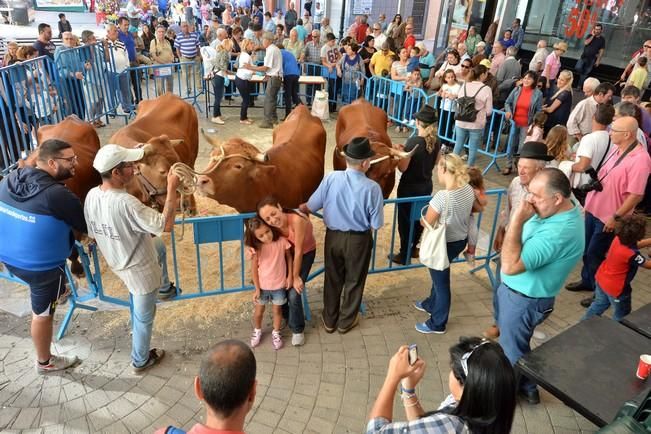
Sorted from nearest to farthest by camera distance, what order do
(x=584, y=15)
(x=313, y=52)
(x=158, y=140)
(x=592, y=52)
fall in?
(x=158, y=140) < (x=313, y=52) < (x=592, y=52) < (x=584, y=15)

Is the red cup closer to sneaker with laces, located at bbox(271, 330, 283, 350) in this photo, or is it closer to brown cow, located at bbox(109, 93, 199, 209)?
sneaker with laces, located at bbox(271, 330, 283, 350)

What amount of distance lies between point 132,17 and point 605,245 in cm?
2388

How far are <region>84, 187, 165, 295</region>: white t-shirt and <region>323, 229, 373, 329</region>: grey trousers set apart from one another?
1.64 meters

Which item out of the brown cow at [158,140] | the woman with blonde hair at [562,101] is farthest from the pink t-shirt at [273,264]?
the woman with blonde hair at [562,101]

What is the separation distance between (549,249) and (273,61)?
9.54 m

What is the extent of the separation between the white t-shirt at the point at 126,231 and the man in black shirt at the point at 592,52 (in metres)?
14.6

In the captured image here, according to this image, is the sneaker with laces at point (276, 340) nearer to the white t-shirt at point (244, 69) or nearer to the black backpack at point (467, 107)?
the black backpack at point (467, 107)

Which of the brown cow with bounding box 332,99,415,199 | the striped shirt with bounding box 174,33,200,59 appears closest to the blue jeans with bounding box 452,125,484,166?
the brown cow with bounding box 332,99,415,199

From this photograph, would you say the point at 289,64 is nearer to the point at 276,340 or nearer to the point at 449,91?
the point at 449,91

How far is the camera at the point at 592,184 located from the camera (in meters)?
5.40

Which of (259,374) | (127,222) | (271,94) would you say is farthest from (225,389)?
(271,94)

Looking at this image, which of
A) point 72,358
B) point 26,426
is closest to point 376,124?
point 72,358

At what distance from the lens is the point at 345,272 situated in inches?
194

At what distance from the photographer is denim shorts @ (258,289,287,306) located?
15.3 ft
